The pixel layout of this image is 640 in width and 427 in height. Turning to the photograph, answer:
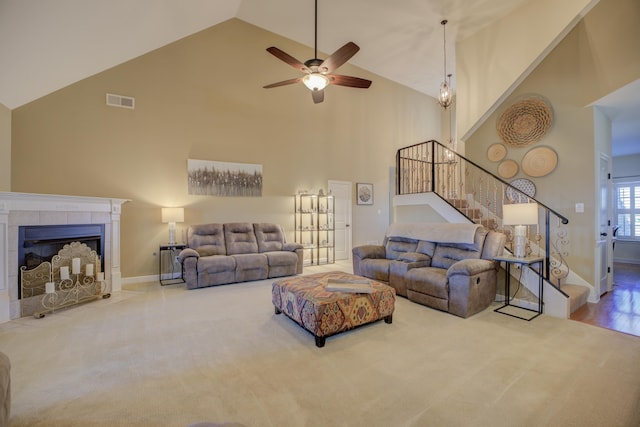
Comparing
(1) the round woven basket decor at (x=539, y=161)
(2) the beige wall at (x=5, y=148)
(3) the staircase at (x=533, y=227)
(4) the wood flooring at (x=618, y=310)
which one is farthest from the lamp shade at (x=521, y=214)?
(2) the beige wall at (x=5, y=148)

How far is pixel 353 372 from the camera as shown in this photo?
2.10 m

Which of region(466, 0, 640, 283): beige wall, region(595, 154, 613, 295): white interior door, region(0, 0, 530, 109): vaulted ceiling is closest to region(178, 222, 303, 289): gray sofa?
region(0, 0, 530, 109): vaulted ceiling

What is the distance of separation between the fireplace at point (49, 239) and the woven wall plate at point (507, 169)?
21.3ft

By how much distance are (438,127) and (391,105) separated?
224 cm

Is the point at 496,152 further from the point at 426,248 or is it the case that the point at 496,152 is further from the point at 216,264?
the point at 216,264

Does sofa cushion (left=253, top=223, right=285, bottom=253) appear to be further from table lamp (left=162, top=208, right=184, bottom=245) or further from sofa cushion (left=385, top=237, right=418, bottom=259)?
sofa cushion (left=385, top=237, right=418, bottom=259)

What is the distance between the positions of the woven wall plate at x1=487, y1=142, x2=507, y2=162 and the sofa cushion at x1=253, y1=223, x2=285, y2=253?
13.7 ft

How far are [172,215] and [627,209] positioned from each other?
1014cm

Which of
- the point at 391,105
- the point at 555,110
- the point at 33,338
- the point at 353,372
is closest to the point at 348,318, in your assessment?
the point at 353,372

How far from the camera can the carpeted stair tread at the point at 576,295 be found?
11.3 ft

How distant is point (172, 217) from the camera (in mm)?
4875

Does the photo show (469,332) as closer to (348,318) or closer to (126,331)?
(348,318)

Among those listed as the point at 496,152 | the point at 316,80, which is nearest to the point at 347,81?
the point at 316,80

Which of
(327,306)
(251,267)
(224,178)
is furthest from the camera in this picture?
(224,178)
